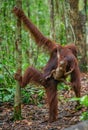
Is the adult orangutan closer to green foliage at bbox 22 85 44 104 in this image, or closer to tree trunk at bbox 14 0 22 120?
tree trunk at bbox 14 0 22 120

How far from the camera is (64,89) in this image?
898cm

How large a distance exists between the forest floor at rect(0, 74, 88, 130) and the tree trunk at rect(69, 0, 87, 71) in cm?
280

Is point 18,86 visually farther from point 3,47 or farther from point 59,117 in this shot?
point 3,47

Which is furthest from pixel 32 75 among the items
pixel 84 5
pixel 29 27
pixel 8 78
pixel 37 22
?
pixel 37 22

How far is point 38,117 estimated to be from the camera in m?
6.83

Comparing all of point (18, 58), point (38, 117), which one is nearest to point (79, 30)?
point (38, 117)

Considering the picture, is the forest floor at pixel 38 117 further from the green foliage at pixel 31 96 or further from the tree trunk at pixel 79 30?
the tree trunk at pixel 79 30

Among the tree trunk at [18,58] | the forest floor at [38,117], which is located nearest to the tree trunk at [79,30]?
the forest floor at [38,117]

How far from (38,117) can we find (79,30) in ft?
14.8

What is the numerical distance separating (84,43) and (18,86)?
15.7ft

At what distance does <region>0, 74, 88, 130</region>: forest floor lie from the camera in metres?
6.19

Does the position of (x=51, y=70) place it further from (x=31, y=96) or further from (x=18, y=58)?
(x=31, y=96)

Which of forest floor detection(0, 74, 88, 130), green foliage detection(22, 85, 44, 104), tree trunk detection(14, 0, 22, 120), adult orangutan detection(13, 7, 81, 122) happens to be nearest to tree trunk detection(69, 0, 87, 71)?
forest floor detection(0, 74, 88, 130)

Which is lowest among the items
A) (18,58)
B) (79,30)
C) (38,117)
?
(38,117)
